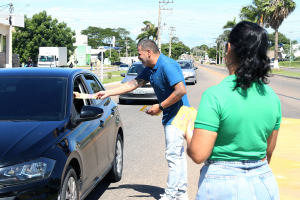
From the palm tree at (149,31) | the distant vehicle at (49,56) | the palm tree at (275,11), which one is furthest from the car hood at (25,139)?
the palm tree at (149,31)

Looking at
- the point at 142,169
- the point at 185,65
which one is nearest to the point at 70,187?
the point at 142,169

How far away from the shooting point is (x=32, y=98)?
4207 mm

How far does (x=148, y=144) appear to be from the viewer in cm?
786

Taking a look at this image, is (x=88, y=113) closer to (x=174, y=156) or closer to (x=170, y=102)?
(x=170, y=102)

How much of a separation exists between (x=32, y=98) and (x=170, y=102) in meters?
1.53

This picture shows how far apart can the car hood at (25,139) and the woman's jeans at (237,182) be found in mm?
1619

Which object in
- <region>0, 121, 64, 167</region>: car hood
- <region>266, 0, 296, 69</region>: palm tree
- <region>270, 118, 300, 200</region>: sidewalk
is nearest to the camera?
<region>0, 121, 64, 167</region>: car hood

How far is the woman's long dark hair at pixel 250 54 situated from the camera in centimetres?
206

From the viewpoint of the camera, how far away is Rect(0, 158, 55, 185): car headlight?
9.75 feet

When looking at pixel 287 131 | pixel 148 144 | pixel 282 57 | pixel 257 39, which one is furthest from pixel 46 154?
pixel 282 57

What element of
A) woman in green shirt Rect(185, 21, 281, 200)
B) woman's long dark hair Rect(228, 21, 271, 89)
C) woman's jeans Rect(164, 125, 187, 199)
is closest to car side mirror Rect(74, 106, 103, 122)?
woman's jeans Rect(164, 125, 187, 199)

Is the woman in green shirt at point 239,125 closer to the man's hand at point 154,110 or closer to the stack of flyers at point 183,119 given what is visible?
the stack of flyers at point 183,119

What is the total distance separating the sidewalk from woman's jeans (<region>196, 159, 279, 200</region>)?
302 cm

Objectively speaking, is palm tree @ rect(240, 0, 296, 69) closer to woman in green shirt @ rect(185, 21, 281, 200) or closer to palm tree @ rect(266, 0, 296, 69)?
palm tree @ rect(266, 0, 296, 69)
